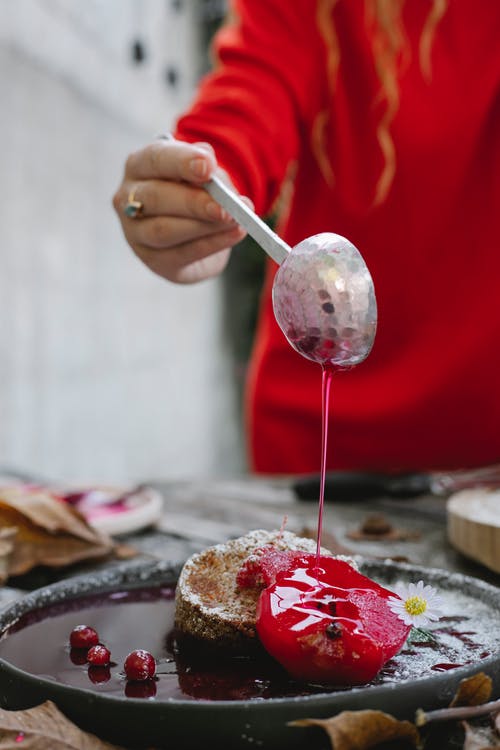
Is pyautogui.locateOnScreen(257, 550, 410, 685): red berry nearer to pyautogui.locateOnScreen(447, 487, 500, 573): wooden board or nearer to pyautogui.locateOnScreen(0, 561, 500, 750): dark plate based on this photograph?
pyautogui.locateOnScreen(0, 561, 500, 750): dark plate

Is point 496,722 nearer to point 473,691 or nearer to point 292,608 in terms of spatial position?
point 473,691

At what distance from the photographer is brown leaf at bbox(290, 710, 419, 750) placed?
0.54 meters

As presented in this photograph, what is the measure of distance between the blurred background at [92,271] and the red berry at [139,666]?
2842 mm

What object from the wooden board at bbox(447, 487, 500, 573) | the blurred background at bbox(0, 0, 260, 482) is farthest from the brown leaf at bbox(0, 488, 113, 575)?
the blurred background at bbox(0, 0, 260, 482)

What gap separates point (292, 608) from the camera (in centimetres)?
66

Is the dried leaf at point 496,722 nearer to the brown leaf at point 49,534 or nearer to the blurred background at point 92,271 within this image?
the brown leaf at point 49,534

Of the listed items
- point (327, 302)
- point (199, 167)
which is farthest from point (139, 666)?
point (199, 167)

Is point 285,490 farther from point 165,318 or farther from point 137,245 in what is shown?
point 165,318

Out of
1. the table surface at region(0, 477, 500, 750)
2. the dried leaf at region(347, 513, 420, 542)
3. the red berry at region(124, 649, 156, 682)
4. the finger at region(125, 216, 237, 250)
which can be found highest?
the finger at region(125, 216, 237, 250)

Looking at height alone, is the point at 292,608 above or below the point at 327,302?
below

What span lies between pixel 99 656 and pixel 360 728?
0.75 feet

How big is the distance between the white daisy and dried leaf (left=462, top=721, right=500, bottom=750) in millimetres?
104

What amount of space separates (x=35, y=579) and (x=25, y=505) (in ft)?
0.35

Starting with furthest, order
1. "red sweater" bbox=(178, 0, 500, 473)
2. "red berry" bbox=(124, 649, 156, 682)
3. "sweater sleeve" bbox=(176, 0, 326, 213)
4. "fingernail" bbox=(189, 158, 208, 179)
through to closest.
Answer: "red sweater" bbox=(178, 0, 500, 473)
"sweater sleeve" bbox=(176, 0, 326, 213)
"fingernail" bbox=(189, 158, 208, 179)
"red berry" bbox=(124, 649, 156, 682)
